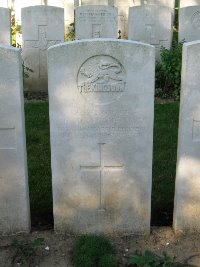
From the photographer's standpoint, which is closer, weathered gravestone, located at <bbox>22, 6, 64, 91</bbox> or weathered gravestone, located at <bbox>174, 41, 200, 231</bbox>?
weathered gravestone, located at <bbox>174, 41, 200, 231</bbox>

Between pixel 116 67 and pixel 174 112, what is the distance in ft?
12.8

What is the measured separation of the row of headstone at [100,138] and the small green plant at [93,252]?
0.29 metres

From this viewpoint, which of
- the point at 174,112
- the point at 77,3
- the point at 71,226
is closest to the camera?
the point at 71,226

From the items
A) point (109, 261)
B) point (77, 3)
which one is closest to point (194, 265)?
point (109, 261)

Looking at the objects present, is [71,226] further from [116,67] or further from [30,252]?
[116,67]

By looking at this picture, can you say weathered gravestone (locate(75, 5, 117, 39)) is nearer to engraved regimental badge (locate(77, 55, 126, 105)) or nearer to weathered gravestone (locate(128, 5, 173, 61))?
weathered gravestone (locate(128, 5, 173, 61))

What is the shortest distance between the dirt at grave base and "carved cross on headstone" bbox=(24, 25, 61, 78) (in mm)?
5485

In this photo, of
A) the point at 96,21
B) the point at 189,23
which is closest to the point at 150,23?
the point at 189,23

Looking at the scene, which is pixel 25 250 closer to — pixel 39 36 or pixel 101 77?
pixel 101 77

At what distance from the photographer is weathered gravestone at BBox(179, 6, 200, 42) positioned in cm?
918

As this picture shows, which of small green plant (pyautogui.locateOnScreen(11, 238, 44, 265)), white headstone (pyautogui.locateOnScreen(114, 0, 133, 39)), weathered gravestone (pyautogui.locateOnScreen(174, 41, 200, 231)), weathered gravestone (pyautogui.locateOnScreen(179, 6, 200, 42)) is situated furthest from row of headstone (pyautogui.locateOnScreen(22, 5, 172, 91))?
small green plant (pyautogui.locateOnScreen(11, 238, 44, 265))

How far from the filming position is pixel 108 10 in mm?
9141

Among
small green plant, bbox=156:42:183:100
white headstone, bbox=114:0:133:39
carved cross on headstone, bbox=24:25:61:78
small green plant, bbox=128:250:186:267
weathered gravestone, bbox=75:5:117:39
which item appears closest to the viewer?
small green plant, bbox=128:250:186:267

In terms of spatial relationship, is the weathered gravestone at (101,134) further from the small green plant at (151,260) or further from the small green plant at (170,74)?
the small green plant at (170,74)
